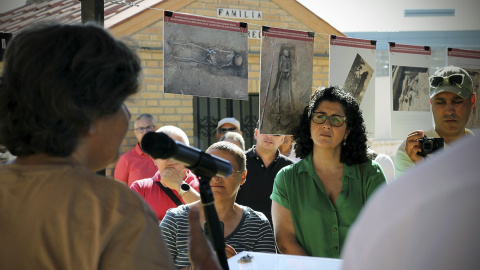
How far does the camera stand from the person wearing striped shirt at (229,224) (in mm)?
2699

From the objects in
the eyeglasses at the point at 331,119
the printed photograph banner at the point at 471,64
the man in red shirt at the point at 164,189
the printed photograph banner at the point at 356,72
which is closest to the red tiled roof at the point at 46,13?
the man in red shirt at the point at 164,189

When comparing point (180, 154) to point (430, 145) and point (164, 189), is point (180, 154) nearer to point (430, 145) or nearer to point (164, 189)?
point (430, 145)

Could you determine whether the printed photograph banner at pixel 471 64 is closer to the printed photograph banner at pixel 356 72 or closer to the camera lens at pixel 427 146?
the printed photograph banner at pixel 356 72

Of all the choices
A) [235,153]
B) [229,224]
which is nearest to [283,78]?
[235,153]

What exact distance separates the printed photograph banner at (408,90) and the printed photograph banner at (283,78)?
100cm

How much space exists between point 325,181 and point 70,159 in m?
2.02

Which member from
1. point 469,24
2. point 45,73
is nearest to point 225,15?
point 45,73

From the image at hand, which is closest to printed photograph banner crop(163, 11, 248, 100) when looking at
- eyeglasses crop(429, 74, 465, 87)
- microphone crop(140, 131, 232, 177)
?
eyeglasses crop(429, 74, 465, 87)

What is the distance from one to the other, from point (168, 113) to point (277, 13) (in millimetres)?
2446

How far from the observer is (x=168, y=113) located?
751 cm

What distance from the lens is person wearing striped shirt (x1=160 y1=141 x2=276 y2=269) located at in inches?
106

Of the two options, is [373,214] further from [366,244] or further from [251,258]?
[251,258]

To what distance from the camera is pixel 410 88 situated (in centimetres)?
448

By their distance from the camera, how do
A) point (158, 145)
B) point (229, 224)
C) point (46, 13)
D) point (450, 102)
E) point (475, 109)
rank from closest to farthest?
point (158, 145) < point (229, 224) < point (450, 102) < point (475, 109) < point (46, 13)
